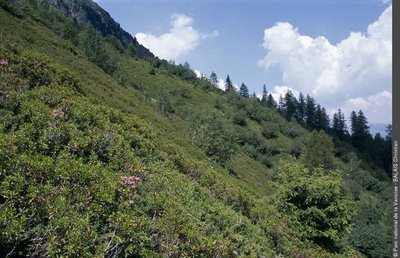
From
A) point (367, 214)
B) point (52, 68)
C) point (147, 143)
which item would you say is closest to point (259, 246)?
point (147, 143)

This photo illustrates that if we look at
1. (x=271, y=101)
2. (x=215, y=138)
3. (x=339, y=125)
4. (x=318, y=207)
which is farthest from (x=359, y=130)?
(x=318, y=207)

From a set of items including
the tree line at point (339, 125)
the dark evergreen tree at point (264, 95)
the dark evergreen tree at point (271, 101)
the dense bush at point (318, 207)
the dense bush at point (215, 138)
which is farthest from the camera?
the dark evergreen tree at point (264, 95)

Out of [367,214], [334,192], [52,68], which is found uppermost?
[52,68]

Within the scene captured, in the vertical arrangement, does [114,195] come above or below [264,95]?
below

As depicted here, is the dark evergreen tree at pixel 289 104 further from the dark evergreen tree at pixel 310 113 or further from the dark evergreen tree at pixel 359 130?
the dark evergreen tree at pixel 359 130

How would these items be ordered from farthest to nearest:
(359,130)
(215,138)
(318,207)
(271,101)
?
(271,101)
(359,130)
(215,138)
(318,207)

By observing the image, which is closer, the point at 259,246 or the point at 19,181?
the point at 19,181

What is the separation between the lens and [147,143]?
13367 millimetres

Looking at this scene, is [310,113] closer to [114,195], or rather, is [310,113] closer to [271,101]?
[271,101]

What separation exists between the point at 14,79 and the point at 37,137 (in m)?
4.26

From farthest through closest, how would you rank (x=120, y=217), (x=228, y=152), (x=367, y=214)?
(x=367, y=214), (x=228, y=152), (x=120, y=217)

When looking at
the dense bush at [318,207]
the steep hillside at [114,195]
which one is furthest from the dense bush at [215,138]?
the steep hillside at [114,195]

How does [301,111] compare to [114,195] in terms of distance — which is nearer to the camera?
[114,195]

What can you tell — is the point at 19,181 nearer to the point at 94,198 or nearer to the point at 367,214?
the point at 94,198
